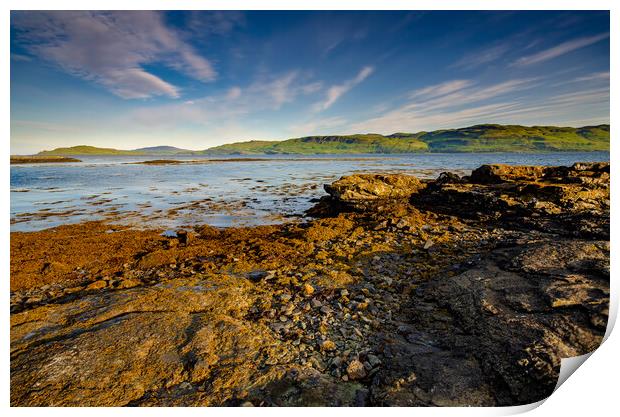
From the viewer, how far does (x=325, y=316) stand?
4.29 metres

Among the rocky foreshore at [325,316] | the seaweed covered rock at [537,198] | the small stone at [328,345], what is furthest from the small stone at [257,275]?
the seaweed covered rock at [537,198]

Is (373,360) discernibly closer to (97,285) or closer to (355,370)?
(355,370)

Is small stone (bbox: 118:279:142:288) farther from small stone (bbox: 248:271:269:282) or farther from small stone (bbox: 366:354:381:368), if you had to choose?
small stone (bbox: 366:354:381:368)

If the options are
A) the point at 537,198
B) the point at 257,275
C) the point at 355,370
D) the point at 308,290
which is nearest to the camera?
the point at 355,370

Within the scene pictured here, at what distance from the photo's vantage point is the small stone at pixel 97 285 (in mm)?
5599

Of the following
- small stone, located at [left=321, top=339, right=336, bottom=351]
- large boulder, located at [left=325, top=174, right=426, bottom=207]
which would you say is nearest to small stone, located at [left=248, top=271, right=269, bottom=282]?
small stone, located at [left=321, top=339, right=336, bottom=351]

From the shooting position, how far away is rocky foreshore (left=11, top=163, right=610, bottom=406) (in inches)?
109

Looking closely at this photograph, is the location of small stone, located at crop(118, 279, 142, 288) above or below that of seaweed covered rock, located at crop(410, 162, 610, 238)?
below

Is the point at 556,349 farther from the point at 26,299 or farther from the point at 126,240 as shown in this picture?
the point at 126,240

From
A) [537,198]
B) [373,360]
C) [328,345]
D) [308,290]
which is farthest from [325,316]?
[537,198]

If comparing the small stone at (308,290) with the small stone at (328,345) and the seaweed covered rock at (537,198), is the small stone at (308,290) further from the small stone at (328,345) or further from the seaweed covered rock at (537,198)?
the seaweed covered rock at (537,198)

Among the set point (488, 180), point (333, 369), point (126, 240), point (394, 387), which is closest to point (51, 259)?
point (126, 240)

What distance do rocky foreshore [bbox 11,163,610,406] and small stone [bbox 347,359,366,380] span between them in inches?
0.6

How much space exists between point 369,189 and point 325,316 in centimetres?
859
